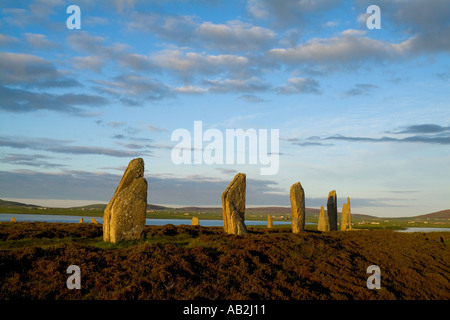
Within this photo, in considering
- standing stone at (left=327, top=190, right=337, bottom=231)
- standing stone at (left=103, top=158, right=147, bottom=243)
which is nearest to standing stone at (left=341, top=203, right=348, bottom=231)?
standing stone at (left=327, top=190, right=337, bottom=231)

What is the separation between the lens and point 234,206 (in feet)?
83.0

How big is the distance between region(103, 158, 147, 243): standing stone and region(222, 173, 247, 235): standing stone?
616 cm

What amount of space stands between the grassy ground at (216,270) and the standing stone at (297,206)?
779 cm

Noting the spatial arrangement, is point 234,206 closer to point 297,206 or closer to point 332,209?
point 297,206

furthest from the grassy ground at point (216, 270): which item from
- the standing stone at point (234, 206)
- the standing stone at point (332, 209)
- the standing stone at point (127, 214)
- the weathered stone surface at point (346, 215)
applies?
the weathered stone surface at point (346, 215)

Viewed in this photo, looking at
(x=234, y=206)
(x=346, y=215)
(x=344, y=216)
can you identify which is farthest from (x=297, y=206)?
(x=346, y=215)

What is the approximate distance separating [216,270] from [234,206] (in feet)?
34.1

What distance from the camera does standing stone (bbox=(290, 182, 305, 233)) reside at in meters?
31.2

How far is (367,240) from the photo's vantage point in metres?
27.5

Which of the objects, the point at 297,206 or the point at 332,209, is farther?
the point at 332,209

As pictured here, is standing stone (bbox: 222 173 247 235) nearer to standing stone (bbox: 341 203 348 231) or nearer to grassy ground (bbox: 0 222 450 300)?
grassy ground (bbox: 0 222 450 300)

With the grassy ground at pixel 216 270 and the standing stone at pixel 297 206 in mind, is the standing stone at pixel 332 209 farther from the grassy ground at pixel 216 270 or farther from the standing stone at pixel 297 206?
the grassy ground at pixel 216 270
